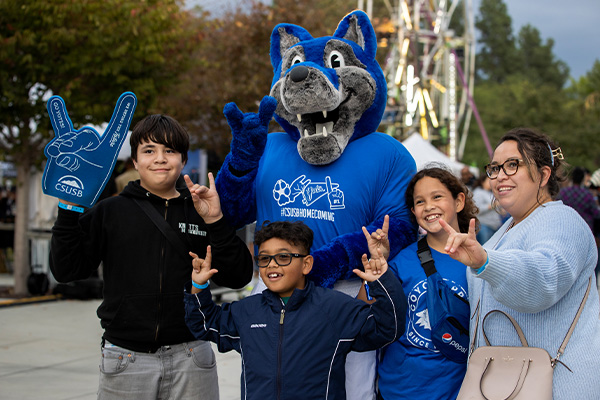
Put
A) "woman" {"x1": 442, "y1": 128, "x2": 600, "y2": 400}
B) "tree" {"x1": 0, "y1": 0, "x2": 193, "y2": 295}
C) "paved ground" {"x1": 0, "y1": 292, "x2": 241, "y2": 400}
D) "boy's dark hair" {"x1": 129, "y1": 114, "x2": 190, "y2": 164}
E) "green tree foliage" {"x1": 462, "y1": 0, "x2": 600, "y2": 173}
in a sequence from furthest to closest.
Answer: "green tree foliage" {"x1": 462, "y1": 0, "x2": 600, "y2": 173} → "tree" {"x1": 0, "y1": 0, "x2": 193, "y2": 295} → "paved ground" {"x1": 0, "y1": 292, "x2": 241, "y2": 400} → "boy's dark hair" {"x1": 129, "y1": 114, "x2": 190, "y2": 164} → "woman" {"x1": 442, "y1": 128, "x2": 600, "y2": 400}

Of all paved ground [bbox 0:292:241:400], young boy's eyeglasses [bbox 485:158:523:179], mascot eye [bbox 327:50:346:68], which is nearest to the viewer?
young boy's eyeglasses [bbox 485:158:523:179]

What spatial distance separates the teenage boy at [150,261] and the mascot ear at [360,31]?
1.09 meters

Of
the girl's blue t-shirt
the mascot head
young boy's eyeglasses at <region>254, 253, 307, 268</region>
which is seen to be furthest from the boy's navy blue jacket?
the mascot head

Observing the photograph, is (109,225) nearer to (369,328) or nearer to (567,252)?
(369,328)

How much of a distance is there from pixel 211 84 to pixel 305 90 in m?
12.7

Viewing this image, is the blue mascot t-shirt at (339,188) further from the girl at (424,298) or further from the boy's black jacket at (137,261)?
the boy's black jacket at (137,261)

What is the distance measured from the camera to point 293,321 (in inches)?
102

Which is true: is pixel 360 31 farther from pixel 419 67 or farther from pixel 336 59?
pixel 419 67

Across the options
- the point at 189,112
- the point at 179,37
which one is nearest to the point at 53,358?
the point at 179,37

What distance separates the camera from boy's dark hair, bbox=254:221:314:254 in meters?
2.72

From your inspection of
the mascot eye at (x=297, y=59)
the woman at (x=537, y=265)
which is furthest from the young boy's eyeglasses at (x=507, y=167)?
the mascot eye at (x=297, y=59)

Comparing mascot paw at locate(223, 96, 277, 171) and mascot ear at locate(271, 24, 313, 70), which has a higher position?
mascot ear at locate(271, 24, 313, 70)

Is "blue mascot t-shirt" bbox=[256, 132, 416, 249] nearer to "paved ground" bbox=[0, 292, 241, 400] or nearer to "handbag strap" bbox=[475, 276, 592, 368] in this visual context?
"handbag strap" bbox=[475, 276, 592, 368]

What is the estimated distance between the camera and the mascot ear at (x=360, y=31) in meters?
3.47
